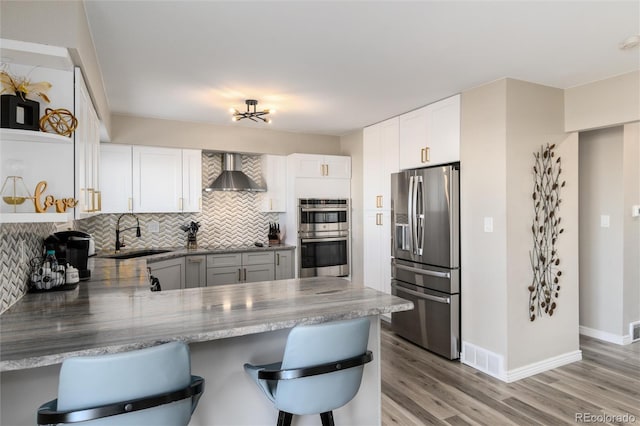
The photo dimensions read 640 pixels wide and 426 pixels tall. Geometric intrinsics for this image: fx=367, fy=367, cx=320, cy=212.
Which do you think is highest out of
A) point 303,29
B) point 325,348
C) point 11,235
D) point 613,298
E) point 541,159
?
point 303,29

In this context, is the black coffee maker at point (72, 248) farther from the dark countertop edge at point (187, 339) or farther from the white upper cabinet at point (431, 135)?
the white upper cabinet at point (431, 135)

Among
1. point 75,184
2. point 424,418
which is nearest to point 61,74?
point 75,184

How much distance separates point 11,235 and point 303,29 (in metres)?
1.93

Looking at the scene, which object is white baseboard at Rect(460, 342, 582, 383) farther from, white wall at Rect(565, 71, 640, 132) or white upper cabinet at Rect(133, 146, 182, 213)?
white upper cabinet at Rect(133, 146, 182, 213)

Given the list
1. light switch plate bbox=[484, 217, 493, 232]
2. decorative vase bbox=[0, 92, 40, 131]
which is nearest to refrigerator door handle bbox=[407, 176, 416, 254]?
light switch plate bbox=[484, 217, 493, 232]

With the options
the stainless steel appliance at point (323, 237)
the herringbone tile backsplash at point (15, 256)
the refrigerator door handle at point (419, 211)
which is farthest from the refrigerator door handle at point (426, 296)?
the herringbone tile backsplash at point (15, 256)

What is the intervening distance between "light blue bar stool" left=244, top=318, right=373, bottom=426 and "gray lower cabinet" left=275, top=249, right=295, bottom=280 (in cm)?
323

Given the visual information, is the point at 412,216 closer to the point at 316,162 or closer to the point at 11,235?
the point at 316,162

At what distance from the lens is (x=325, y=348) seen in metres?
1.43

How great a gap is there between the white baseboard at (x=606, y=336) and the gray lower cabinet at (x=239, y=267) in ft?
11.9

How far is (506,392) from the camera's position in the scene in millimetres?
2809

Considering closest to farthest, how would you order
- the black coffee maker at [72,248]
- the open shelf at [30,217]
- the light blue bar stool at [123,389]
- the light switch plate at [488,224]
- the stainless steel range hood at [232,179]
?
the light blue bar stool at [123,389] < the open shelf at [30,217] < the black coffee maker at [72,248] < the light switch plate at [488,224] < the stainless steel range hood at [232,179]

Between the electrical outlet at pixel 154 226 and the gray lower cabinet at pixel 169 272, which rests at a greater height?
the electrical outlet at pixel 154 226

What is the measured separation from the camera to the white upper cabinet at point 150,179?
4.16 m
